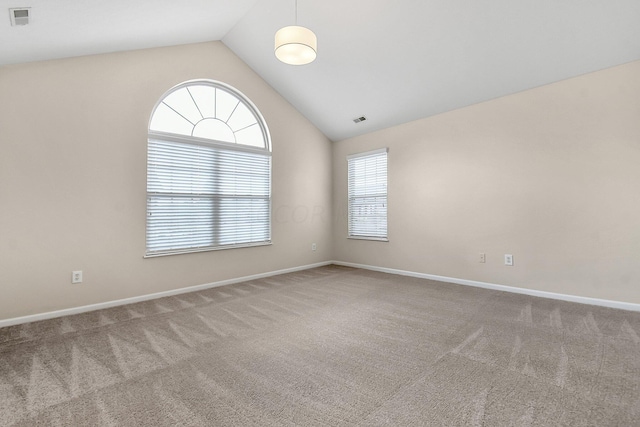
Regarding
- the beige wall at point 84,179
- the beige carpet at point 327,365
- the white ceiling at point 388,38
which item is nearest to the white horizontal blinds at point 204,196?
the beige wall at point 84,179

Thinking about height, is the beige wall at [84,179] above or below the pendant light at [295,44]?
below

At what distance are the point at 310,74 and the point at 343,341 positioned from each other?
11.9 feet

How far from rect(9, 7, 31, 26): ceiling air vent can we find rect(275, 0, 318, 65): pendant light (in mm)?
1776

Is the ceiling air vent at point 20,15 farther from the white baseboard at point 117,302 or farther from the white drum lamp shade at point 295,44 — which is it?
the white baseboard at point 117,302

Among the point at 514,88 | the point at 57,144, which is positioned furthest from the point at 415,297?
the point at 57,144

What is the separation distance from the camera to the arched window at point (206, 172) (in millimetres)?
3721

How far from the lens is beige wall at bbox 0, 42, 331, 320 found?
278 centimetres

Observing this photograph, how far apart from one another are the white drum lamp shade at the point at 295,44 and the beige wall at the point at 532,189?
2.50 m

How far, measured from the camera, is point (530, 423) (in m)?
1.43

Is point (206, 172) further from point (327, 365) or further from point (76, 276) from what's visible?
point (327, 365)

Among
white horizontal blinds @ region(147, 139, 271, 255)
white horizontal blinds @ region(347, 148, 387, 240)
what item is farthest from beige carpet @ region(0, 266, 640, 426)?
white horizontal blinds @ region(347, 148, 387, 240)

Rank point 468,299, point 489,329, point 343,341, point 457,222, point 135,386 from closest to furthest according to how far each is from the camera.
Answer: point 135,386 < point 343,341 < point 489,329 < point 468,299 < point 457,222

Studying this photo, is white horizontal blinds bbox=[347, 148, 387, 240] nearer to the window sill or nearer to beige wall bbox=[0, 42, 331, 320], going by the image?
the window sill

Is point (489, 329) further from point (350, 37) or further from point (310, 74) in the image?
point (310, 74)
